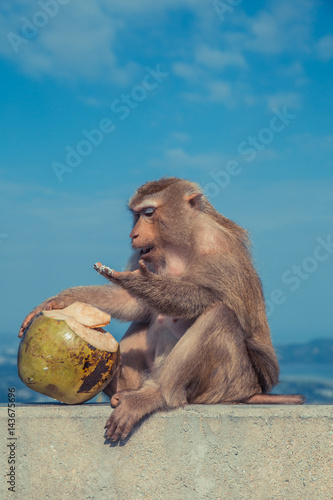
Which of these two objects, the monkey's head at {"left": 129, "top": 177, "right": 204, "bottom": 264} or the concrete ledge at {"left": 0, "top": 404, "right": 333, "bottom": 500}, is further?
the monkey's head at {"left": 129, "top": 177, "right": 204, "bottom": 264}

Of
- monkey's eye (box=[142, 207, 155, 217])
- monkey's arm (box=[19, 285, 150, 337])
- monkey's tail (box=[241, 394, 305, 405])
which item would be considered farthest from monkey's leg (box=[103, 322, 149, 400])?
monkey's eye (box=[142, 207, 155, 217])

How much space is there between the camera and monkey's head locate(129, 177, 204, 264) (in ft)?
16.7

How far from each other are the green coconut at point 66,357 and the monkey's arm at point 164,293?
1.53 feet

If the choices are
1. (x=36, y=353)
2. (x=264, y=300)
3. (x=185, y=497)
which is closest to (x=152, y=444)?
(x=185, y=497)

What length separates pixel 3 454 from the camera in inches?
177

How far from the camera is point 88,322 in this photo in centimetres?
471

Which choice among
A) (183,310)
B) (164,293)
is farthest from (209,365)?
(164,293)

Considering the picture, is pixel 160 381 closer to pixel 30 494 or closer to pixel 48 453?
pixel 48 453

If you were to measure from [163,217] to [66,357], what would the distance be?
5.03 feet

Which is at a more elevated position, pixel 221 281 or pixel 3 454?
pixel 221 281

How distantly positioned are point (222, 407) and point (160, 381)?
0.53 meters

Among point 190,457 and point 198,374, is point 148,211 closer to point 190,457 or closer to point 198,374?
point 198,374

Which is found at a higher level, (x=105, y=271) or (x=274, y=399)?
(x=105, y=271)

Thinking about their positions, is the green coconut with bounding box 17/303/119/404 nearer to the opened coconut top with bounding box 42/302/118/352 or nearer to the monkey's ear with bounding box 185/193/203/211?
the opened coconut top with bounding box 42/302/118/352
